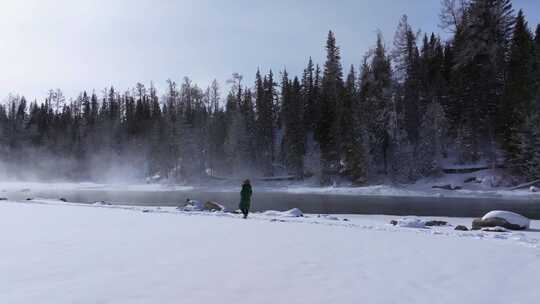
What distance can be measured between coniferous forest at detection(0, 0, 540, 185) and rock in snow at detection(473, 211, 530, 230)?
30.1m

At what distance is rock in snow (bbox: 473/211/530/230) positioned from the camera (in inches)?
572

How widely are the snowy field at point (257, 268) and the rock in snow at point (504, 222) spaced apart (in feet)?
15.3

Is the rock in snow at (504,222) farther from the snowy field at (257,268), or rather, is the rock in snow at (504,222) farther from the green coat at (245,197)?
the green coat at (245,197)

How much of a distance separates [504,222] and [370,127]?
38.6 m

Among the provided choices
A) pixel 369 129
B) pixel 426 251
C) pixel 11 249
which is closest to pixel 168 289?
pixel 11 249

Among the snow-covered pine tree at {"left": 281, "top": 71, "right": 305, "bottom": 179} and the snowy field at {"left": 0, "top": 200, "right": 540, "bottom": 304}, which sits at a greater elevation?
the snow-covered pine tree at {"left": 281, "top": 71, "right": 305, "bottom": 179}

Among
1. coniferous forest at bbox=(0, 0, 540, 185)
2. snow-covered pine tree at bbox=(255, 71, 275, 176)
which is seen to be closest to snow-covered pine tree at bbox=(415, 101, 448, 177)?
coniferous forest at bbox=(0, 0, 540, 185)

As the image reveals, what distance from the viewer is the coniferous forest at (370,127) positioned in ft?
156

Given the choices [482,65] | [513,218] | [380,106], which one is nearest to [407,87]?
[380,106]

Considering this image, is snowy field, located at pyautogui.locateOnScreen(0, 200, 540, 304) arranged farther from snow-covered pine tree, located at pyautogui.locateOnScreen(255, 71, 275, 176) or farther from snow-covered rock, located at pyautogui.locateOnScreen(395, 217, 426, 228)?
snow-covered pine tree, located at pyautogui.locateOnScreen(255, 71, 275, 176)

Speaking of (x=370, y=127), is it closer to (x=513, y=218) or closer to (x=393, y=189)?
(x=393, y=189)

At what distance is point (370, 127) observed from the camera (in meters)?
52.5

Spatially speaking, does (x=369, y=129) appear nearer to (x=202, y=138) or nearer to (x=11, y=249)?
(x=202, y=138)

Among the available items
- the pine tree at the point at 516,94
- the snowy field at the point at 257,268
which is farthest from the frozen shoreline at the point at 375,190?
the snowy field at the point at 257,268
